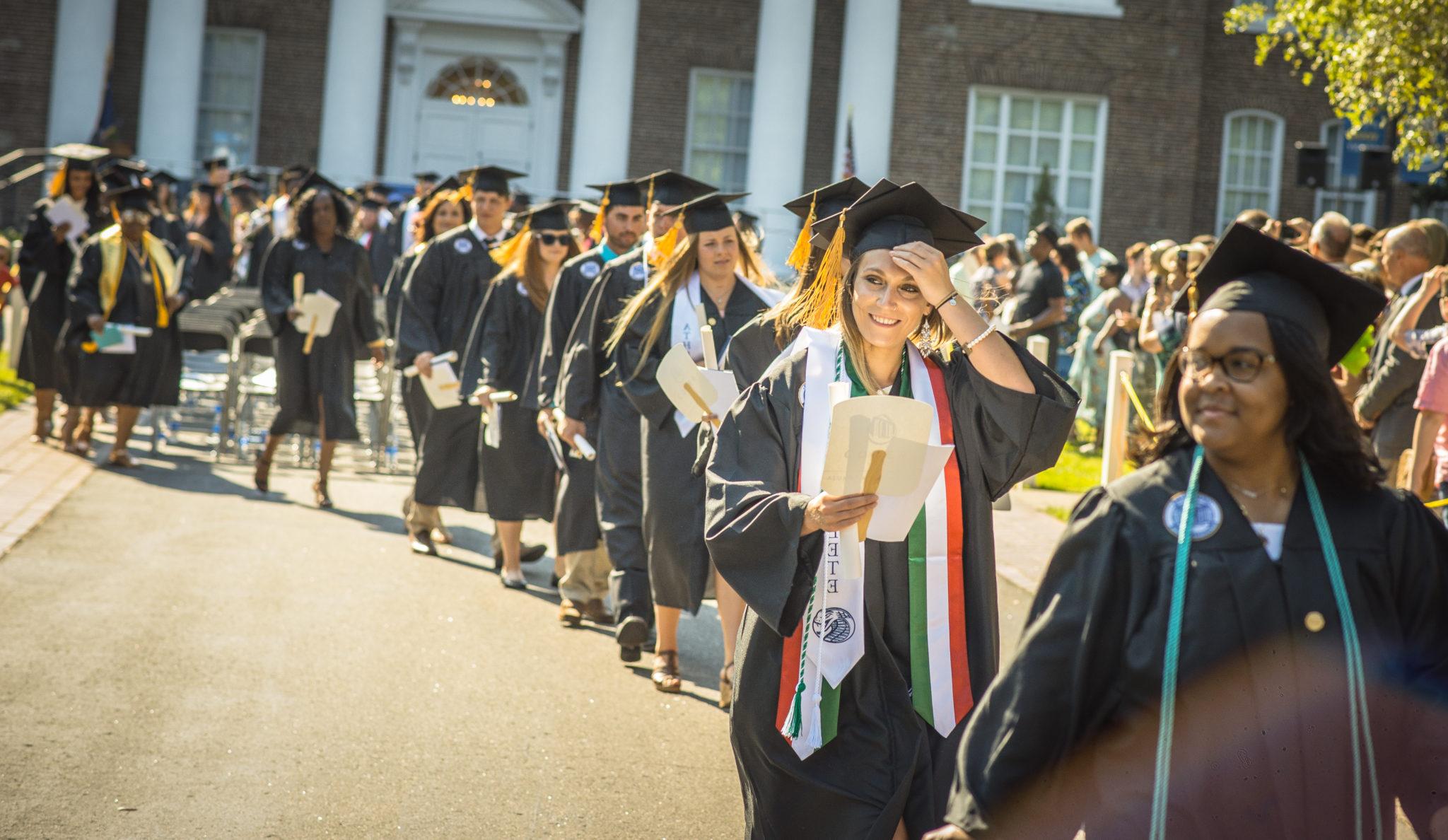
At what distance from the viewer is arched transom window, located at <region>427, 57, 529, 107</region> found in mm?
26188

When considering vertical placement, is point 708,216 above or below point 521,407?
above

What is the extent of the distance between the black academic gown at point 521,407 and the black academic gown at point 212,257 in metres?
11.0

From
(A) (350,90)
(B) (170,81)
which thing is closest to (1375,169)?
(A) (350,90)

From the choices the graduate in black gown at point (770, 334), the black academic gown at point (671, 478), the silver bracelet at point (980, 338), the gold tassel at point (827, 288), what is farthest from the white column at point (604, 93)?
the silver bracelet at point (980, 338)

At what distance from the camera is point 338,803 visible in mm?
5461

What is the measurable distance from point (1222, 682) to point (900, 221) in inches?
67.6

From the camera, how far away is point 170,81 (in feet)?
81.1

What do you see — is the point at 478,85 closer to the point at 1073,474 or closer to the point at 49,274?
the point at 49,274

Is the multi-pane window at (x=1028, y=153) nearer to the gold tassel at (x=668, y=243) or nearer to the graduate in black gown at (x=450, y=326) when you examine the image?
the graduate in black gown at (x=450, y=326)

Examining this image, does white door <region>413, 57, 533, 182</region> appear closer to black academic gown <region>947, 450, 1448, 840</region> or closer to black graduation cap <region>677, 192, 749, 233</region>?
black graduation cap <region>677, 192, 749, 233</region>

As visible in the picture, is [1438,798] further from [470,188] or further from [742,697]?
[470,188]

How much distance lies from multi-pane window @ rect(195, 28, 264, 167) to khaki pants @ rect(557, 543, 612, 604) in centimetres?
1904

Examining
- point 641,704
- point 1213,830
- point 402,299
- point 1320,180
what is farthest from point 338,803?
point 1320,180

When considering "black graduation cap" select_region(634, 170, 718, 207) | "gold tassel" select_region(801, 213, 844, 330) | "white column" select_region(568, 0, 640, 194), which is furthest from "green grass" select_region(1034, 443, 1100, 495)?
"white column" select_region(568, 0, 640, 194)
